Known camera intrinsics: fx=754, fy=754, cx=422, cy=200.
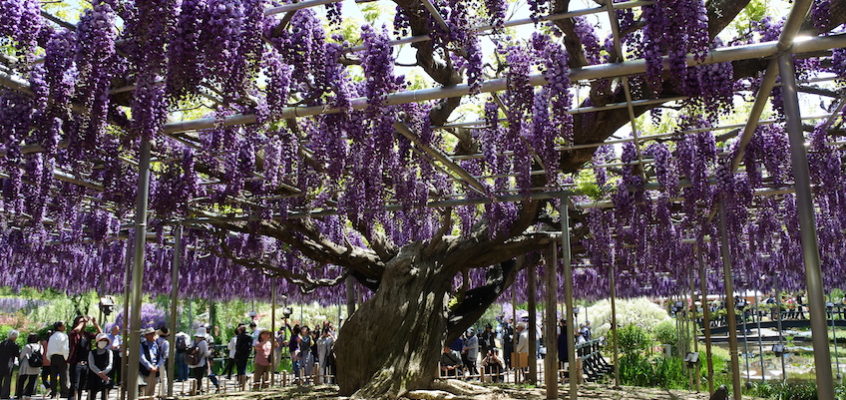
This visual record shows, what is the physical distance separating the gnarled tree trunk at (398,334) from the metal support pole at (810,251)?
5.70m

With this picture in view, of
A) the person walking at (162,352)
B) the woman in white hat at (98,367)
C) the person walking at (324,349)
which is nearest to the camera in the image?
the woman in white hat at (98,367)

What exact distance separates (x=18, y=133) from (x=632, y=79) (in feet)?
17.6

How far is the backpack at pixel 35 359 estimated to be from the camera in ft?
35.4

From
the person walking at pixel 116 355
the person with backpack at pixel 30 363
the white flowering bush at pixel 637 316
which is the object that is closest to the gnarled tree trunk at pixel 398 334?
the person walking at pixel 116 355

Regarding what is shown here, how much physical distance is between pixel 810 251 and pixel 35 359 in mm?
10320

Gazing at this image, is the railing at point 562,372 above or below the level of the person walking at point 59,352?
below

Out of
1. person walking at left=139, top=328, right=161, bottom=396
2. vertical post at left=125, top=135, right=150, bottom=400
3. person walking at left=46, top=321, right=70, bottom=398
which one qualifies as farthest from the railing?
vertical post at left=125, top=135, right=150, bottom=400

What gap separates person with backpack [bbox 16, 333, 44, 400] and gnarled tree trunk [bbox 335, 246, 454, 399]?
14.8 feet

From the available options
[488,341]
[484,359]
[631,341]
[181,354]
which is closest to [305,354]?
[181,354]

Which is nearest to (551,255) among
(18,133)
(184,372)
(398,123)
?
(398,123)

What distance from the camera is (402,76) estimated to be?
5.97 meters

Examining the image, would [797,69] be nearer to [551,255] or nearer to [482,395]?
[551,255]

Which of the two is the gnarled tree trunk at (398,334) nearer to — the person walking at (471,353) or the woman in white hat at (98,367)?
the woman in white hat at (98,367)

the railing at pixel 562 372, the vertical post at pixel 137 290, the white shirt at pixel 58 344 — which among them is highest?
the vertical post at pixel 137 290
